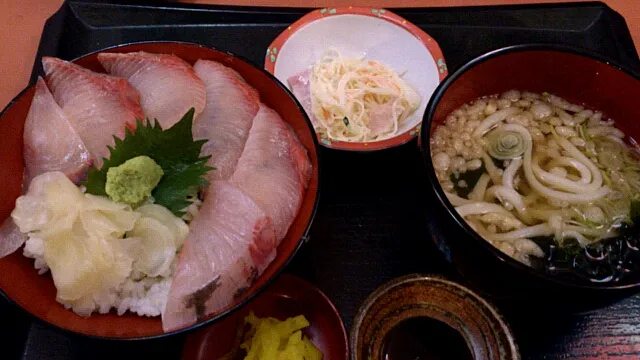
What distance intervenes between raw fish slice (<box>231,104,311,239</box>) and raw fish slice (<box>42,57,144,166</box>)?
0.30 meters

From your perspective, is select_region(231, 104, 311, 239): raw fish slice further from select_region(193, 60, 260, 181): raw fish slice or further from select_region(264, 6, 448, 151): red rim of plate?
select_region(264, 6, 448, 151): red rim of plate

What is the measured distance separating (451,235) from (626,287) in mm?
366

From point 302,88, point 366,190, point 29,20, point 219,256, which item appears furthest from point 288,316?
point 29,20

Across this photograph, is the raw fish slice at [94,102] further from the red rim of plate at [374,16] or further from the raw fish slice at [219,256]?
the red rim of plate at [374,16]

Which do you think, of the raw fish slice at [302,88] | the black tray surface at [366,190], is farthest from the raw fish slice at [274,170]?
the raw fish slice at [302,88]

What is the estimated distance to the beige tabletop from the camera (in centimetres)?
192

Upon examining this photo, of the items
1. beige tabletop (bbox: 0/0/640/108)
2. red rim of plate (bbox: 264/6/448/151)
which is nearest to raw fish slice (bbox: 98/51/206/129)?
red rim of plate (bbox: 264/6/448/151)

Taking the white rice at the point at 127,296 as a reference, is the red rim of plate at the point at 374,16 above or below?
above

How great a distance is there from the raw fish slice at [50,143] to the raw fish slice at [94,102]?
29 millimetres

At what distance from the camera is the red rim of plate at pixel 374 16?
1.48m

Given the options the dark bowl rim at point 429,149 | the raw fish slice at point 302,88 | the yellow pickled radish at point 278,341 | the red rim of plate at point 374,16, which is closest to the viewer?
the dark bowl rim at point 429,149

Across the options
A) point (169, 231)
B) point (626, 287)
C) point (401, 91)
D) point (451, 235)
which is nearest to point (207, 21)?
point (401, 91)

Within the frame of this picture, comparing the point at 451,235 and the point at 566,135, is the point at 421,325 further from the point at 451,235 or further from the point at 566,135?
the point at 566,135

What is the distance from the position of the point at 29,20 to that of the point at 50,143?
120 cm
